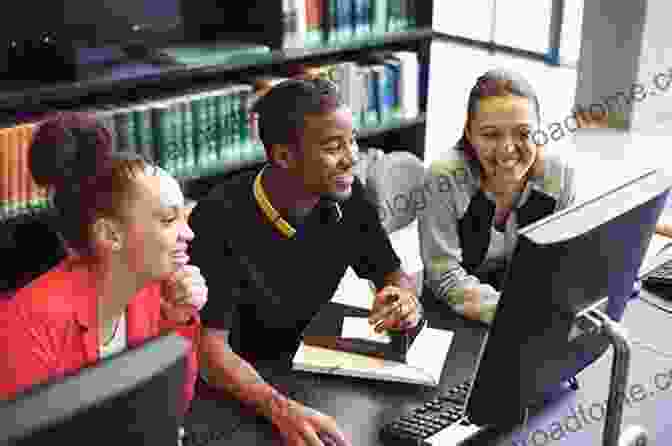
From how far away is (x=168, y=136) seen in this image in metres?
3.00

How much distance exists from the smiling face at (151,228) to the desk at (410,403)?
266 mm

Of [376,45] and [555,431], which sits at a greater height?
[376,45]

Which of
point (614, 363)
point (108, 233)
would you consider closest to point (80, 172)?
point (108, 233)

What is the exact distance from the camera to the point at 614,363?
138 cm

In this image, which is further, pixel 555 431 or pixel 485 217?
pixel 485 217

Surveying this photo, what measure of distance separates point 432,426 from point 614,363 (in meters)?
0.32

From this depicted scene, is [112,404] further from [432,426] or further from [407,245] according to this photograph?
[407,245]

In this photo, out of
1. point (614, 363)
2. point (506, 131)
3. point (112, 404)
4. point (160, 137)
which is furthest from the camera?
point (160, 137)

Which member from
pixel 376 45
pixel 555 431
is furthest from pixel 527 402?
pixel 376 45

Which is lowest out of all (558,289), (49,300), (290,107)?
(49,300)

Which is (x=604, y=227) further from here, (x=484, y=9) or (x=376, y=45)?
(x=484, y=9)

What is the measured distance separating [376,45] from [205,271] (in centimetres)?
198

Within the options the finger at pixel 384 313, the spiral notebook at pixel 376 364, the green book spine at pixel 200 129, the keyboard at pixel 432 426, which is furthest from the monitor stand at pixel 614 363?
the green book spine at pixel 200 129

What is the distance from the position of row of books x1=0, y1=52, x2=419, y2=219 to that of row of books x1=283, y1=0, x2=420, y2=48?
0.12 m
